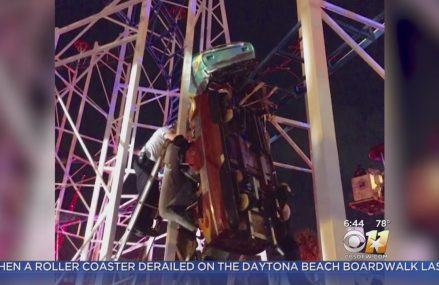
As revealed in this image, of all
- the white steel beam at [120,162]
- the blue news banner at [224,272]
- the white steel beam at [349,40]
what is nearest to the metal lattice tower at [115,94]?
the white steel beam at [120,162]

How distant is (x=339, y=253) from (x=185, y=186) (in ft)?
5.20

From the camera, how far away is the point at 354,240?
102 inches

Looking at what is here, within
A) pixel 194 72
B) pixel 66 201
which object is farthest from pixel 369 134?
pixel 66 201

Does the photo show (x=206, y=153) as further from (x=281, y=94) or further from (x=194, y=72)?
(x=281, y=94)

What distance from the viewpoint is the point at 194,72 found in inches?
157

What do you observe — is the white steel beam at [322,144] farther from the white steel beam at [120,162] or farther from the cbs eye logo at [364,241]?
the white steel beam at [120,162]

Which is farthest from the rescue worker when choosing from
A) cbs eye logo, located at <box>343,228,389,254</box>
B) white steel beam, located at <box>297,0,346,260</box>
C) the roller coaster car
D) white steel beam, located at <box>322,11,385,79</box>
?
cbs eye logo, located at <box>343,228,389,254</box>

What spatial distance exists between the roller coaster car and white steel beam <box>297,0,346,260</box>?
89cm

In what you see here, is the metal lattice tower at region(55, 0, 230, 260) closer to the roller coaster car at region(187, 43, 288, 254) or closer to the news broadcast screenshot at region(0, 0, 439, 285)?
the news broadcast screenshot at region(0, 0, 439, 285)

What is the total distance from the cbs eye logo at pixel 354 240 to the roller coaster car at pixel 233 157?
0.80 m

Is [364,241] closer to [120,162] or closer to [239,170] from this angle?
[239,170]

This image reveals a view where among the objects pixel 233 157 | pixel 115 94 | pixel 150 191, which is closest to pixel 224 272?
pixel 233 157

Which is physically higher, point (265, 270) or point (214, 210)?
point (214, 210)

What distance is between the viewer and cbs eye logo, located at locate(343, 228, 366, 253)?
253 cm
